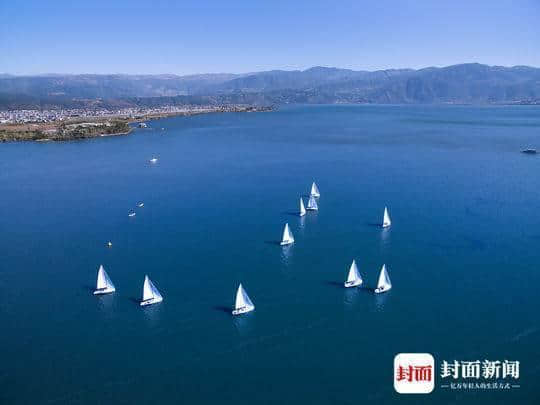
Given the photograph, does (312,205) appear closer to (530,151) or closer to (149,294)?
(149,294)

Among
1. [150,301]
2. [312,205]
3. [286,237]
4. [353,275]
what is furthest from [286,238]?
[150,301]

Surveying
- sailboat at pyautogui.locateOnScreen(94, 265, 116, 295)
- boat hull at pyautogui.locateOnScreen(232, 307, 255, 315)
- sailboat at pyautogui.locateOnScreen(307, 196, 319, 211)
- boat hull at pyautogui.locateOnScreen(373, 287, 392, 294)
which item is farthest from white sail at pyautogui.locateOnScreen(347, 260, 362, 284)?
sailboat at pyautogui.locateOnScreen(307, 196, 319, 211)

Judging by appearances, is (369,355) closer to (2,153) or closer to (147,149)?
(147,149)

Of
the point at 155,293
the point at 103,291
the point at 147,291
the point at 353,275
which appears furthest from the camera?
the point at 353,275

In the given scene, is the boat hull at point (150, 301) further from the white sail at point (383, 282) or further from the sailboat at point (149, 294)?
the white sail at point (383, 282)

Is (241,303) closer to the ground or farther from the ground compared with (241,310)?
farther from the ground

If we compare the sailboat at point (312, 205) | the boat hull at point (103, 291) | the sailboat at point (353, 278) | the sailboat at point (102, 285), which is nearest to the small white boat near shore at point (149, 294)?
the boat hull at point (103, 291)
